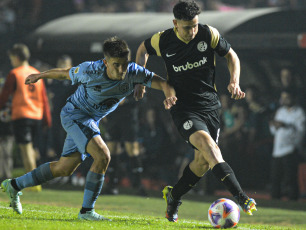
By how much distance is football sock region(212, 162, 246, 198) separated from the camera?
7.92 m

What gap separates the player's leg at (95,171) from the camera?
838 cm

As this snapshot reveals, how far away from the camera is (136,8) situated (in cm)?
2236

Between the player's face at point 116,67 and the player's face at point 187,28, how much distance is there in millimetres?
675

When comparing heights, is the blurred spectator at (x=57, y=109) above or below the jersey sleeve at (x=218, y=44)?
below

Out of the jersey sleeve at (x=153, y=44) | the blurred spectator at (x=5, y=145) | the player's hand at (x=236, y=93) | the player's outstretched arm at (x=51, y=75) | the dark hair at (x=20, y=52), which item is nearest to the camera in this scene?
the player's hand at (x=236, y=93)

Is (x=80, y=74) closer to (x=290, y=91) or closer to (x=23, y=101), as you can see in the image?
(x=23, y=101)

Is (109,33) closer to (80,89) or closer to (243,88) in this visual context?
(243,88)

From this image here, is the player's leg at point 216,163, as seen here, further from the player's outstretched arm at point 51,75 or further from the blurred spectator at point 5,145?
the blurred spectator at point 5,145

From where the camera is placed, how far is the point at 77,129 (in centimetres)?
857

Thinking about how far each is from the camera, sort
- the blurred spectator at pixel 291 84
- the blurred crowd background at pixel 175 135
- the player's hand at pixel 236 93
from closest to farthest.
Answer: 1. the player's hand at pixel 236 93
2. the blurred spectator at pixel 291 84
3. the blurred crowd background at pixel 175 135

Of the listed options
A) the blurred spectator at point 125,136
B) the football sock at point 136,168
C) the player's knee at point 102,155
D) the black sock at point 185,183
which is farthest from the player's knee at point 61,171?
the football sock at point 136,168

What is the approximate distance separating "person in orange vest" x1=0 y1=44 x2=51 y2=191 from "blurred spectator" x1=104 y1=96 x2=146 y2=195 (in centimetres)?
131

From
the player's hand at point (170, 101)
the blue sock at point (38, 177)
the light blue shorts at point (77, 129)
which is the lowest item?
the blue sock at point (38, 177)

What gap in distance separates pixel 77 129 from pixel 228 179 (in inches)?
68.0
